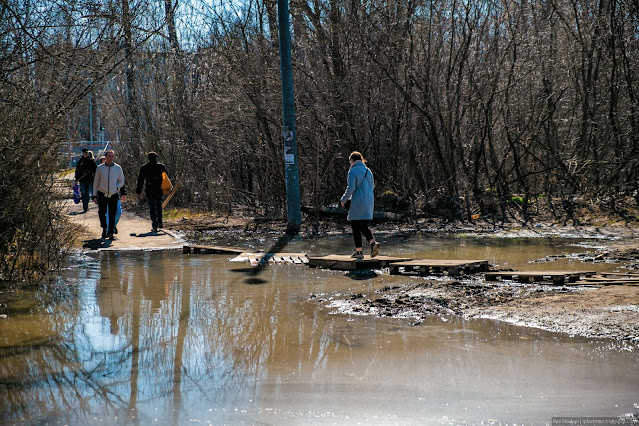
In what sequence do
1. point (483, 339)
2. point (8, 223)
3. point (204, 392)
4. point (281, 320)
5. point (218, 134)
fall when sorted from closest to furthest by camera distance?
point (204, 392)
point (483, 339)
point (281, 320)
point (8, 223)
point (218, 134)

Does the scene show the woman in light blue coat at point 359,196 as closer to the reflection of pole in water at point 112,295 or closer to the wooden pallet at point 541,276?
the wooden pallet at point 541,276

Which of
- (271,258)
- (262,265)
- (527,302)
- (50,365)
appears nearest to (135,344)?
(50,365)

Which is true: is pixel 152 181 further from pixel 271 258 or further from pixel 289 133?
pixel 271 258

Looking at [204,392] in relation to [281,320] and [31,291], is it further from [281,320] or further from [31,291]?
[31,291]

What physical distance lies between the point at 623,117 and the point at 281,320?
14982 millimetres

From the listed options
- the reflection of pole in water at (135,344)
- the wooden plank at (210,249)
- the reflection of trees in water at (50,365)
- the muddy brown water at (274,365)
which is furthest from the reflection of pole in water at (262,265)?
the reflection of trees in water at (50,365)

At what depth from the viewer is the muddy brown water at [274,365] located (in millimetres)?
5062

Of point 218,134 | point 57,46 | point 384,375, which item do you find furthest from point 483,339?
point 218,134

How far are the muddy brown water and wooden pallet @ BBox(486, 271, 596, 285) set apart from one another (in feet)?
5.65

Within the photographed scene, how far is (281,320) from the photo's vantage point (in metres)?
8.05

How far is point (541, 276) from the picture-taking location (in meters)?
9.77

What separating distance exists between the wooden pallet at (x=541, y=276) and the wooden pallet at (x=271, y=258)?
349 centimetres

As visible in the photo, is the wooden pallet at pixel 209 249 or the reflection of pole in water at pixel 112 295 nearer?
the reflection of pole in water at pixel 112 295

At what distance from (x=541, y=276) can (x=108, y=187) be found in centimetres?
978
